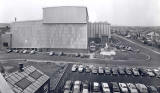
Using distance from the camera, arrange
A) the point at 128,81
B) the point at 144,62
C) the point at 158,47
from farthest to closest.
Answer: the point at 158,47, the point at 144,62, the point at 128,81

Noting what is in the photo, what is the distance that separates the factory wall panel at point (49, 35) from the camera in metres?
72.9

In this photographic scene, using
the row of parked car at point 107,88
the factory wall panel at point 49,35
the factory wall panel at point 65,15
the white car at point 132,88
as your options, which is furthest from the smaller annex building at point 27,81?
the factory wall panel at point 65,15

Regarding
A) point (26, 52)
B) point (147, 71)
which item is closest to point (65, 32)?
point (26, 52)

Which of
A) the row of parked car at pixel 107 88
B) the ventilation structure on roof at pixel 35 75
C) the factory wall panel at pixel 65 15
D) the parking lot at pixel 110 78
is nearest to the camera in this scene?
the ventilation structure on roof at pixel 35 75

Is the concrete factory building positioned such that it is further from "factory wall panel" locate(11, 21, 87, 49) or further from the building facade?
the building facade

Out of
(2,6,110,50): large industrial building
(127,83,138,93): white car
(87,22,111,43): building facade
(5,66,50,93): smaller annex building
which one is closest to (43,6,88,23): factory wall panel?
(2,6,110,50): large industrial building

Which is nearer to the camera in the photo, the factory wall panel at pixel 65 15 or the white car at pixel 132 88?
the white car at pixel 132 88

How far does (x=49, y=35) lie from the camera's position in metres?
74.8

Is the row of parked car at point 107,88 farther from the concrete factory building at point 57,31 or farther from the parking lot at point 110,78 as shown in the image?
the concrete factory building at point 57,31

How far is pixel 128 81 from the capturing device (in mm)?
38219

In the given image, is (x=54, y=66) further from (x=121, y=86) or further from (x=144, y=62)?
(x=144, y=62)

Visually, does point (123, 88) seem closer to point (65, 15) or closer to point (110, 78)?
point (110, 78)

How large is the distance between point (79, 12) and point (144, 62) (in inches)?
1348

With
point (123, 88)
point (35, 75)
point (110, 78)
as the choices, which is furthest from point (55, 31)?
point (35, 75)
